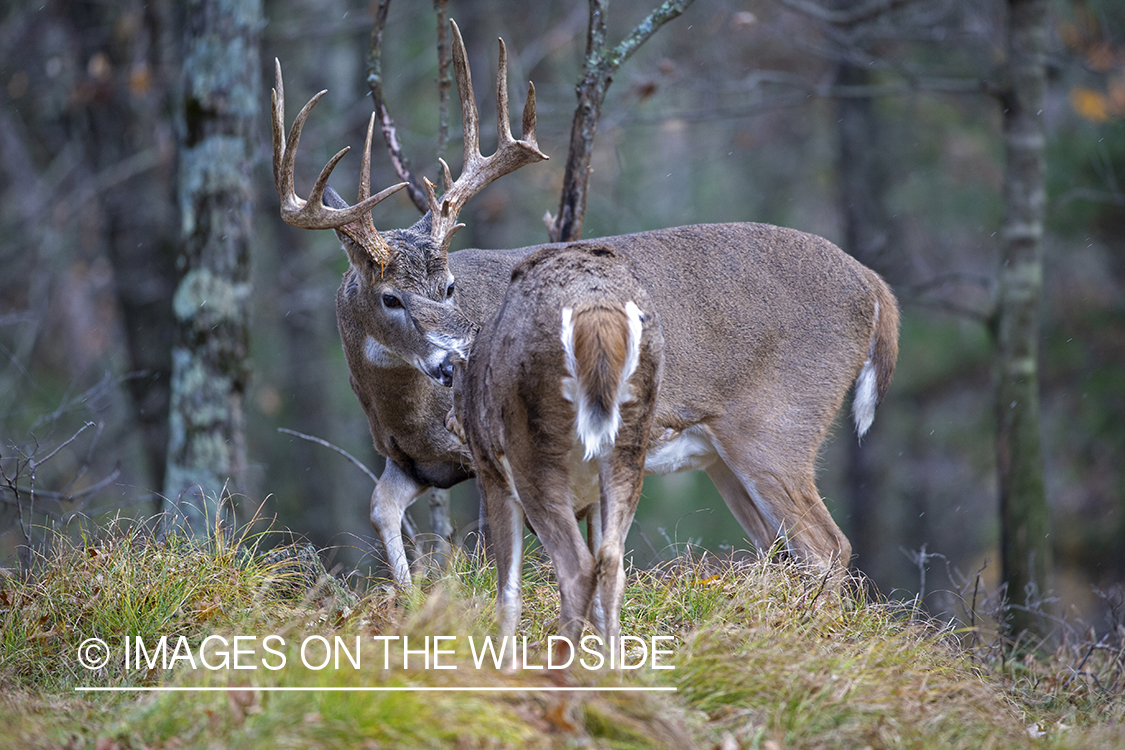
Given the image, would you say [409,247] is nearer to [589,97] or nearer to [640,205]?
[589,97]

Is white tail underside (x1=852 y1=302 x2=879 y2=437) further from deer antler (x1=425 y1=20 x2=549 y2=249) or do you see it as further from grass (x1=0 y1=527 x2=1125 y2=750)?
deer antler (x1=425 y1=20 x2=549 y2=249)

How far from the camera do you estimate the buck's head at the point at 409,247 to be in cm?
538

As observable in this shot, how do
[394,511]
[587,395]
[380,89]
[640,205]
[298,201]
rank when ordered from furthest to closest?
[640,205]
[380,89]
[394,511]
[298,201]
[587,395]

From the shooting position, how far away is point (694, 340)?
552 centimetres

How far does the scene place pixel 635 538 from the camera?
15234 mm

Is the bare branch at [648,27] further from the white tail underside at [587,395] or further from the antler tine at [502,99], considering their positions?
the white tail underside at [587,395]

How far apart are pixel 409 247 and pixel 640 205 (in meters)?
11.9

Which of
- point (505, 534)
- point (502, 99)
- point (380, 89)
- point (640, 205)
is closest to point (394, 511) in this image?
point (505, 534)

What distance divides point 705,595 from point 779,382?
1465 millimetres

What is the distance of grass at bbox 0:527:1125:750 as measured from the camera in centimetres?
323

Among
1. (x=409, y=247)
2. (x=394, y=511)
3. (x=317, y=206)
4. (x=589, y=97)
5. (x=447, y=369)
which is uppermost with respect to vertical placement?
(x=589, y=97)

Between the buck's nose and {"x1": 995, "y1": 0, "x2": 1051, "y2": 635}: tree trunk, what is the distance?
373 centimetres

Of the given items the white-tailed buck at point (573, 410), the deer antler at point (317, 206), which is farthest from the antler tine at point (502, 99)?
the white-tailed buck at point (573, 410)

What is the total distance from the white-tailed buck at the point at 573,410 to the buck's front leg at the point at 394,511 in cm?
151
